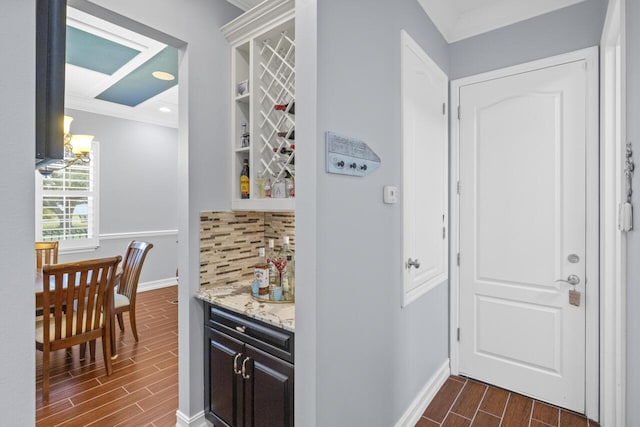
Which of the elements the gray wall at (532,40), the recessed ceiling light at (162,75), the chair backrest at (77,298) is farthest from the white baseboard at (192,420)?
the recessed ceiling light at (162,75)

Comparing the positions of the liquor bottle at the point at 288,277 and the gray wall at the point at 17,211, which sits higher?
the gray wall at the point at 17,211

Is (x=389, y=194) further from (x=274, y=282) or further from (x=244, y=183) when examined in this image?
(x=244, y=183)

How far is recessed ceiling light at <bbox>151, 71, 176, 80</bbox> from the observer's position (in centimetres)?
340

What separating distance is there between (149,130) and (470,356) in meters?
5.27

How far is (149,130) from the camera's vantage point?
5086 mm

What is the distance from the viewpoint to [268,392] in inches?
60.0

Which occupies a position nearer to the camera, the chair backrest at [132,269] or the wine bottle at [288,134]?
the wine bottle at [288,134]

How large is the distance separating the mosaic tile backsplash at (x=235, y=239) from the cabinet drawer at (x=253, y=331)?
257 millimetres

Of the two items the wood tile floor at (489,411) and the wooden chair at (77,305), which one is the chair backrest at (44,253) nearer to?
the wooden chair at (77,305)

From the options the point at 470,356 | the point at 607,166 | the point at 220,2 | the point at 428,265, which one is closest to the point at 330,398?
the point at 428,265

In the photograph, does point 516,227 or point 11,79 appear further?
point 516,227
